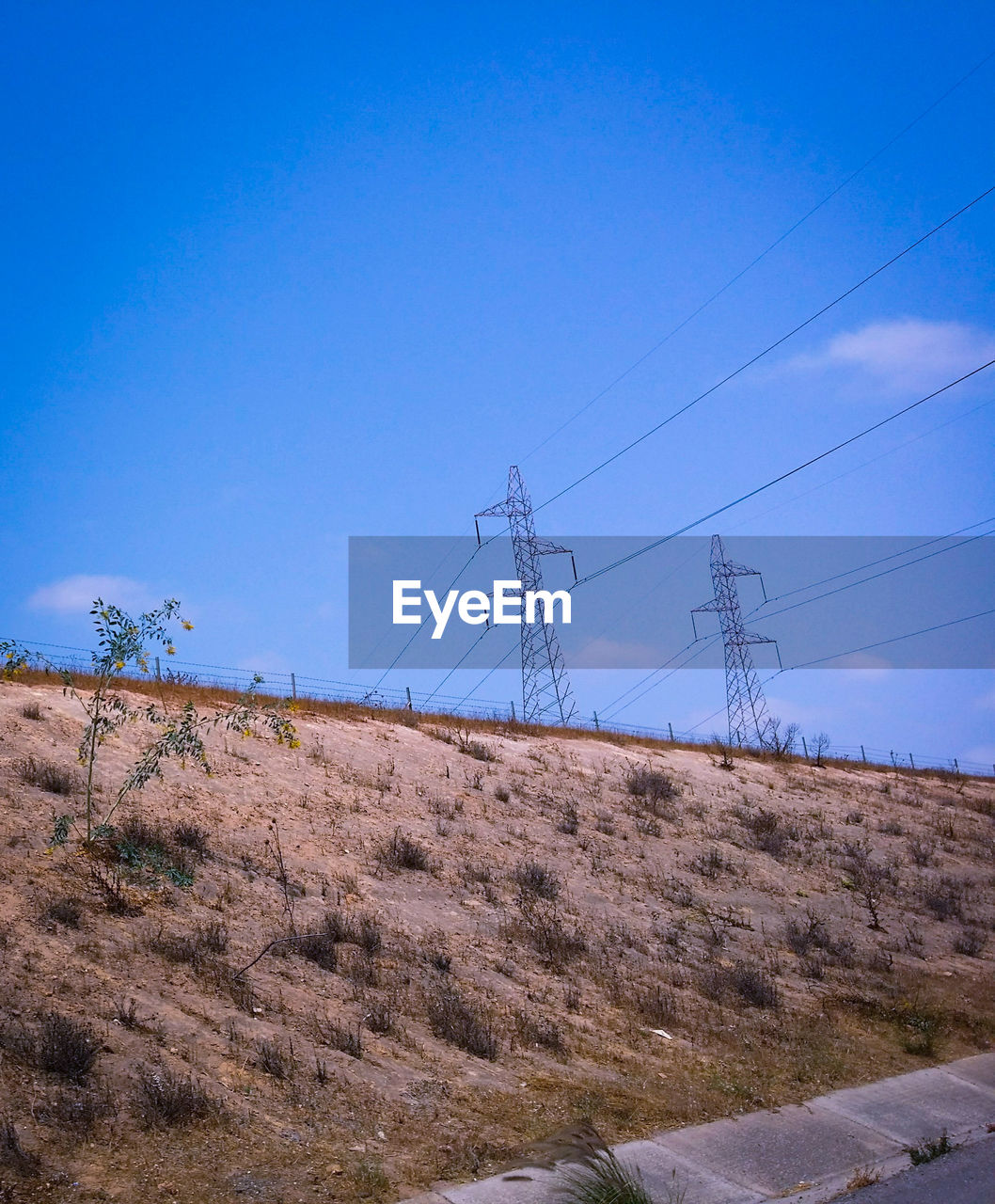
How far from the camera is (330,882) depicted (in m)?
15.3

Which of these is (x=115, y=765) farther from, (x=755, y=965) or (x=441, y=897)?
(x=755, y=965)

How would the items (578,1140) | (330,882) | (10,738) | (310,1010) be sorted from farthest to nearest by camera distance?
(10,738) < (330,882) < (310,1010) < (578,1140)

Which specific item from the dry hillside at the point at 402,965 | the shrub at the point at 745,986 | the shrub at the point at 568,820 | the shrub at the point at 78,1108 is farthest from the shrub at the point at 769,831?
the shrub at the point at 78,1108

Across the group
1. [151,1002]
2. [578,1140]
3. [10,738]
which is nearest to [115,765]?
[10,738]

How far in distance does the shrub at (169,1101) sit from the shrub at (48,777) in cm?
717

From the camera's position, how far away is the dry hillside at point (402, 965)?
8.50 meters

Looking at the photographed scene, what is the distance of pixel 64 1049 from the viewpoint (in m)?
8.61

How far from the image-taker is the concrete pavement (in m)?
8.39

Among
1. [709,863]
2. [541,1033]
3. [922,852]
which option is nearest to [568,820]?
[709,863]

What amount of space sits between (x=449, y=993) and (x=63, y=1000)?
4712mm

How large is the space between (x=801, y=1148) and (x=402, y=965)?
5.35 meters

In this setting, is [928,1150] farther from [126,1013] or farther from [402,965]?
[126,1013]

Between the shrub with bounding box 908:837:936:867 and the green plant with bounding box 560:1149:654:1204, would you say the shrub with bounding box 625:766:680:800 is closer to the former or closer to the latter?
the shrub with bounding box 908:837:936:867

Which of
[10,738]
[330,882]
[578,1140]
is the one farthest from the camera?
[10,738]
